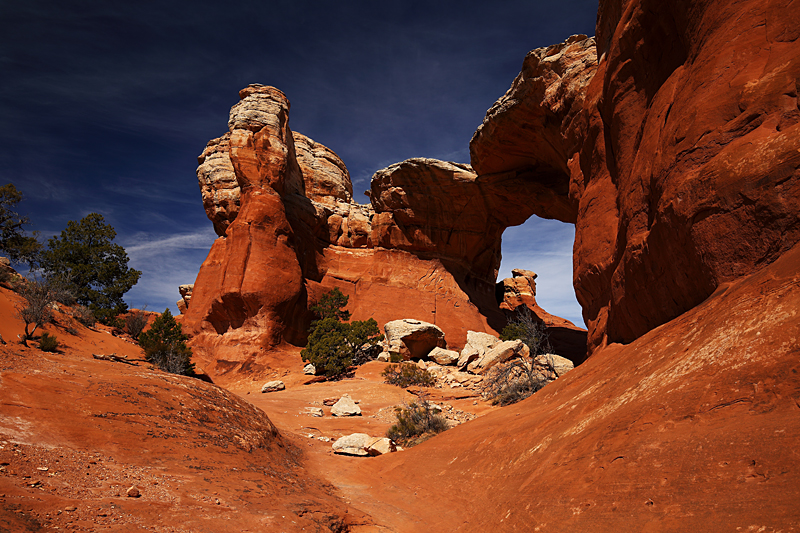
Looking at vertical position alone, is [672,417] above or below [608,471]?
above

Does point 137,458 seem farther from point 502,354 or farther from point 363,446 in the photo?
point 502,354

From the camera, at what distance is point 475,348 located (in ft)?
65.7

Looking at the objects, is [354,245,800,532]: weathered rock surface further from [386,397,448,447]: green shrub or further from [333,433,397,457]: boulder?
[386,397,448,447]: green shrub

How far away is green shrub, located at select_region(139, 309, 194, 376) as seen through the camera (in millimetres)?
14897

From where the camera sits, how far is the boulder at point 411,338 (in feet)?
72.6

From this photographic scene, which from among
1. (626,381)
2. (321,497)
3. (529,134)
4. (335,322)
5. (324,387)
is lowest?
(321,497)

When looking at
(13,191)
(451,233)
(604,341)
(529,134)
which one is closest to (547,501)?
(604,341)

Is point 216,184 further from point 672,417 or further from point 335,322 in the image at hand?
point 672,417

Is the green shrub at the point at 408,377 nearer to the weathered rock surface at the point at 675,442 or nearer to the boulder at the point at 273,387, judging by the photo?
the boulder at the point at 273,387

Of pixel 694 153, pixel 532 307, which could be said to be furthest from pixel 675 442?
pixel 532 307

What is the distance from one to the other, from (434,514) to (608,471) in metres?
2.60

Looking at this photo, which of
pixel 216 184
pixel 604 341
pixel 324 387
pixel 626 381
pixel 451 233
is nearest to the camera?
pixel 626 381

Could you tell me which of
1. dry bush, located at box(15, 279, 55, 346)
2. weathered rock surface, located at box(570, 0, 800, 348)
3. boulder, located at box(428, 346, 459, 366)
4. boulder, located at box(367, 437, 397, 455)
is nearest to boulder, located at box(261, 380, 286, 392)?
boulder, located at box(428, 346, 459, 366)

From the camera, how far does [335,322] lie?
23797mm
